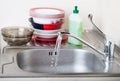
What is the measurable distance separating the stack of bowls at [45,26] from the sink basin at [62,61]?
0.11m

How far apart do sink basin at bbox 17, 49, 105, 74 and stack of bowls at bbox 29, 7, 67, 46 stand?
110 millimetres

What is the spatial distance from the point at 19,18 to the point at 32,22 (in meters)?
0.22

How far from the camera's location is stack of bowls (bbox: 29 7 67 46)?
5.74 feet

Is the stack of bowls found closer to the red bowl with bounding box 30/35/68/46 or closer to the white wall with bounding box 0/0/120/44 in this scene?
the red bowl with bounding box 30/35/68/46

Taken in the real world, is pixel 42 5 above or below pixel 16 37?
above

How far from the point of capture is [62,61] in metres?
1.73

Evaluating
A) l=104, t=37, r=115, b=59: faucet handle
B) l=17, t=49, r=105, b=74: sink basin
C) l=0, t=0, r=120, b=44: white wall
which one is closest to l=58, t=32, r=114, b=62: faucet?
l=104, t=37, r=115, b=59: faucet handle

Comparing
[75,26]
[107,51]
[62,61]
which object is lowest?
[62,61]

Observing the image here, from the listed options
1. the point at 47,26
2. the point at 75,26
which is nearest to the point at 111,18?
the point at 75,26

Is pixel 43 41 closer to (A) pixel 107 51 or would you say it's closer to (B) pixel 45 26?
(B) pixel 45 26

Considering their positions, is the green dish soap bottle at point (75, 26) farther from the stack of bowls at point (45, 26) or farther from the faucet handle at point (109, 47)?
the faucet handle at point (109, 47)

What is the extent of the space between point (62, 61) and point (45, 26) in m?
0.27

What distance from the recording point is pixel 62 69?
173 cm

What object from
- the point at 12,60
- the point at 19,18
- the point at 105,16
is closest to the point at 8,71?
the point at 12,60
